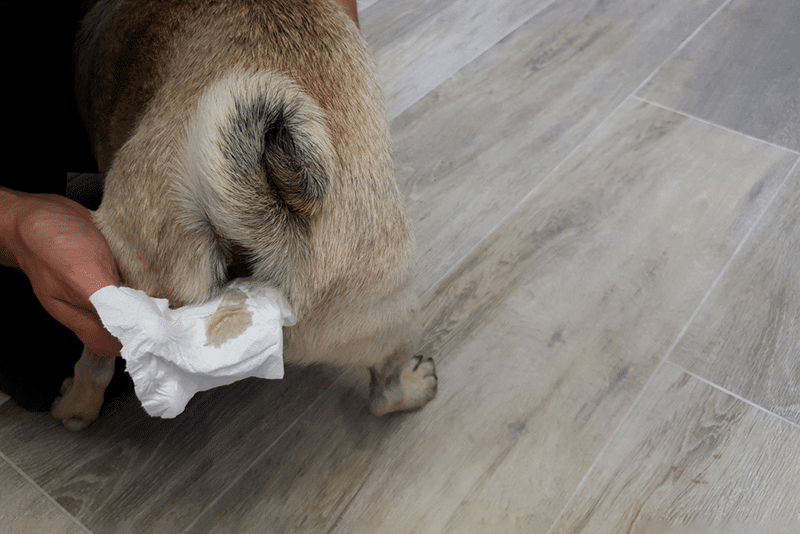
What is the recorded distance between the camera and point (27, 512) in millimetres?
968

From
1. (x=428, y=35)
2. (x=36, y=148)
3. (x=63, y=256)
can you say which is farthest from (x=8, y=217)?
(x=428, y=35)

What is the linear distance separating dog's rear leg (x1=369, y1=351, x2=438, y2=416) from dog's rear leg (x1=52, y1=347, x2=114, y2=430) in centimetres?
42

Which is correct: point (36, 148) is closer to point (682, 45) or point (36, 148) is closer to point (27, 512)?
point (27, 512)

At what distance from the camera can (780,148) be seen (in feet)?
5.50

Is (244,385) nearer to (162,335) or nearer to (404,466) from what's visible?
(404,466)

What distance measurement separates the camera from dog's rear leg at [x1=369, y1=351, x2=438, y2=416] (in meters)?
1.08

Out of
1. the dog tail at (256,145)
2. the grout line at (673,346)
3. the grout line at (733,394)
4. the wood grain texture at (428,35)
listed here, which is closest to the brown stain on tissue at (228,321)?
the dog tail at (256,145)

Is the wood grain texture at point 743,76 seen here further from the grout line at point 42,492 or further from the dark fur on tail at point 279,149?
the grout line at point 42,492

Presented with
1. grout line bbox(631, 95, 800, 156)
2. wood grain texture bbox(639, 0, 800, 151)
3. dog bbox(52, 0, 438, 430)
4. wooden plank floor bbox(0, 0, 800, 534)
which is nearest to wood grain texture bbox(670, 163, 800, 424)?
wooden plank floor bbox(0, 0, 800, 534)

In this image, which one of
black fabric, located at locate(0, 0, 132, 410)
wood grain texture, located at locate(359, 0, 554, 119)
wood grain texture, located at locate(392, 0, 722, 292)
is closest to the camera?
black fabric, located at locate(0, 0, 132, 410)

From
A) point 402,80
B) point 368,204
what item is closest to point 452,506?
point 368,204

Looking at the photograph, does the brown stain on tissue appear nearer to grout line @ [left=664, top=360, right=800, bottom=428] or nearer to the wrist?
the wrist

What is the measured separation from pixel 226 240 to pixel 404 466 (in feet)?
1.79

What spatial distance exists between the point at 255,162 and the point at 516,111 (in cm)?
122
